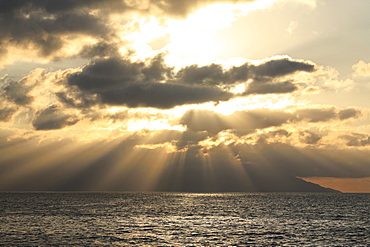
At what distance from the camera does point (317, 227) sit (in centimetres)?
9406

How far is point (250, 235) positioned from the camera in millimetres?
77312

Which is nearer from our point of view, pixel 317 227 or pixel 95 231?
pixel 95 231

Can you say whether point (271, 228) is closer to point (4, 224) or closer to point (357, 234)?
point (357, 234)

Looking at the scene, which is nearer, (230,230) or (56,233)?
(56,233)

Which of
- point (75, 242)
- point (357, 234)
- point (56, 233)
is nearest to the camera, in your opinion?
point (75, 242)

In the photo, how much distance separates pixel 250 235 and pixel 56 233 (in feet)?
131

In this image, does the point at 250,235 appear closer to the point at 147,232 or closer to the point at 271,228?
the point at 271,228

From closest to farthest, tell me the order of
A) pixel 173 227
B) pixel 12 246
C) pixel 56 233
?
1. pixel 12 246
2. pixel 56 233
3. pixel 173 227

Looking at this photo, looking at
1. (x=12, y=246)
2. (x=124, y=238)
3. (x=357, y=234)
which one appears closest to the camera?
(x=12, y=246)

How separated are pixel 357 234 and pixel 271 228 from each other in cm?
1905

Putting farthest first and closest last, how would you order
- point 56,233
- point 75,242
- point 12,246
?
point 56,233 < point 75,242 < point 12,246

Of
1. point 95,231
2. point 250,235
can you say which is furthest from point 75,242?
point 250,235

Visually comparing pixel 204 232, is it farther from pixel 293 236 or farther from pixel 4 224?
pixel 4 224

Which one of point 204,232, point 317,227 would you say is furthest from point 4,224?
point 317,227
